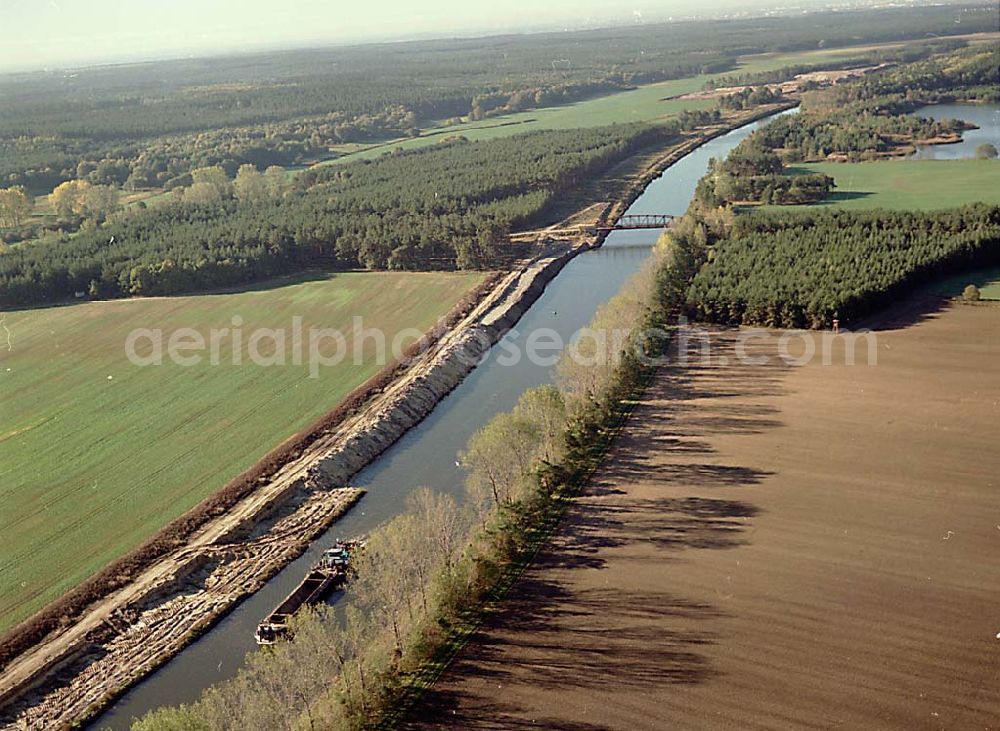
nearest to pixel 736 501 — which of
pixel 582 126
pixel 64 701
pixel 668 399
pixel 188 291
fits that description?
pixel 668 399

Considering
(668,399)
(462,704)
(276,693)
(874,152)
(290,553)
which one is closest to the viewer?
(276,693)

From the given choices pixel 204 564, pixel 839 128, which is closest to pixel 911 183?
pixel 839 128

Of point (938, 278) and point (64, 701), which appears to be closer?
point (64, 701)

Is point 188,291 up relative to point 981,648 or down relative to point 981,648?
up

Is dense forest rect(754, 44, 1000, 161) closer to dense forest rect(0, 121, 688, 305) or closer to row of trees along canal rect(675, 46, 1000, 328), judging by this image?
row of trees along canal rect(675, 46, 1000, 328)

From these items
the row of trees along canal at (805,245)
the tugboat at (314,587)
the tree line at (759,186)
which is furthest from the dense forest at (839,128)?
the tugboat at (314,587)

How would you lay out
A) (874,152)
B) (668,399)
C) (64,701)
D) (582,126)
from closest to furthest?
(64,701)
(668,399)
(874,152)
(582,126)

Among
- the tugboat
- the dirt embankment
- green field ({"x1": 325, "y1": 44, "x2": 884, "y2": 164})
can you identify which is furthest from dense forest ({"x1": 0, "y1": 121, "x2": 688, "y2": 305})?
the tugboat

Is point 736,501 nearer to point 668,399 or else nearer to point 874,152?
point 668,399
